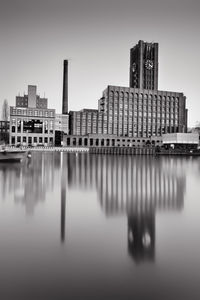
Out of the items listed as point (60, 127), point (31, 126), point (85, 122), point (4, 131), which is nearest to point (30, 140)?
point (31, 126)

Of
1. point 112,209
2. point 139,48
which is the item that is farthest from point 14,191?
point 139,48

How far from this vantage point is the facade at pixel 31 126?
111 meters

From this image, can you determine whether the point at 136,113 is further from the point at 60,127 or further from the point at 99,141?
the point at 60,127

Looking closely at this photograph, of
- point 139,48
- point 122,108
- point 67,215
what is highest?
point 139,48

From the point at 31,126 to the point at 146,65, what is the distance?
3218 inches

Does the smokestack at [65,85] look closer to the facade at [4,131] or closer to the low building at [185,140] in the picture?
the facade at [4,131]

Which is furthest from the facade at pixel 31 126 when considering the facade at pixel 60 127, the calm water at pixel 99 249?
the calm water at pixel 99 249

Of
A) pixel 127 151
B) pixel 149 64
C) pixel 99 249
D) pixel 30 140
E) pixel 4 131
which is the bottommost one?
pixel 99 249

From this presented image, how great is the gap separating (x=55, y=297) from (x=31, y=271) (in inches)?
30.4

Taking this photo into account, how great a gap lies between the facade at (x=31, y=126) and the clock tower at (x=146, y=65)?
210ft

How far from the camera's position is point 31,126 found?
371 ft

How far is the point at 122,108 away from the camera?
438 feet

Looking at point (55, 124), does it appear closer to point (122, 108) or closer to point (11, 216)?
point (122, 108)

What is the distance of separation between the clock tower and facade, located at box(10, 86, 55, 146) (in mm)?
63948
